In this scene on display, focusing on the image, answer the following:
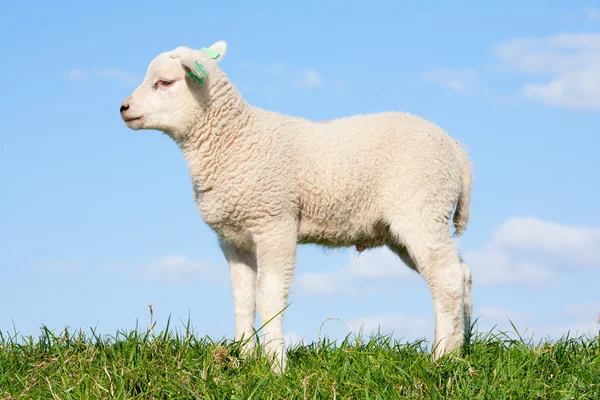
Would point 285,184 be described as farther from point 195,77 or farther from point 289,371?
point 289,371

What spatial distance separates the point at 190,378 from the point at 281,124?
2505 mm

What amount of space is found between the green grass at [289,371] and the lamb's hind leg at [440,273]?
257mm

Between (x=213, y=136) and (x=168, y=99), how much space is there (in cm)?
49

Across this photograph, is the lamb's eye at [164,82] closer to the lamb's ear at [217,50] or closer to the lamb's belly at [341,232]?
the lamb's ear at [217,50]

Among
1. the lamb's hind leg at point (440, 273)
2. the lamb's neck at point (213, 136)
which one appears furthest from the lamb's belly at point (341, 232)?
the lamb's neck at point (213, 136)

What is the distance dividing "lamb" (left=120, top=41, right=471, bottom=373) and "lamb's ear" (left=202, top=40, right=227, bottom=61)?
0.03m

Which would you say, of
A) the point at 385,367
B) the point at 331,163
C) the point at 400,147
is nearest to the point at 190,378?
the point at 385,367

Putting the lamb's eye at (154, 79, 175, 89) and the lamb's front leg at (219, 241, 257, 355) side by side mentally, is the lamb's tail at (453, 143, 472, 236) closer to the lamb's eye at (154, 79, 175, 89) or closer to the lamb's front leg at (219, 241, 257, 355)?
the lamb's front leg at (219, 241, 257, 355)

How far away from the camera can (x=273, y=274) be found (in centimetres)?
618

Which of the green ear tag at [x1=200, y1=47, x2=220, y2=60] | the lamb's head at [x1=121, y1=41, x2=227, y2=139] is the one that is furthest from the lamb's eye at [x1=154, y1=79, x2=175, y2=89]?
the green ear tag at [x1=200, y1=47, x2=220, y2=60]

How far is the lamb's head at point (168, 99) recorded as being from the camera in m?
6.35

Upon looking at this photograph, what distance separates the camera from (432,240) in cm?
654

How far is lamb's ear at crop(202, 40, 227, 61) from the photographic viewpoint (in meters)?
6.78

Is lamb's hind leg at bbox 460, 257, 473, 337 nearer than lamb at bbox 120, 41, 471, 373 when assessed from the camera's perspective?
No
